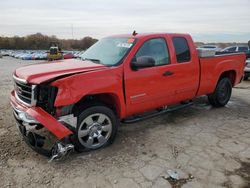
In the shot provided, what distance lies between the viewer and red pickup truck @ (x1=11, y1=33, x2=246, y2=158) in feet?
12.3

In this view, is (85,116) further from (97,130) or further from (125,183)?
(125,183)

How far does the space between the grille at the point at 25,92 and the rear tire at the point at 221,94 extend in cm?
473

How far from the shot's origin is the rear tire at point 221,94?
681cm

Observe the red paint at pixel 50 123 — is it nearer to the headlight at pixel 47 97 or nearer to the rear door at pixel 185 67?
the headlight at pixel 47 97

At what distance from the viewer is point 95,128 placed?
4.20 metres

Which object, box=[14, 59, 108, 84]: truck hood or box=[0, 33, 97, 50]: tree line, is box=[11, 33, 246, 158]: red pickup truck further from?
box=[0, 33, 97, 50]: tree line

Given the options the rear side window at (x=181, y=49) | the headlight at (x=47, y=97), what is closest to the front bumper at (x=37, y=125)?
the headlight at (x=47, y=97)

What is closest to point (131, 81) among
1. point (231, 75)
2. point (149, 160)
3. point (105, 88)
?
point (105, 88)

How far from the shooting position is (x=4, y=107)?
682 cm

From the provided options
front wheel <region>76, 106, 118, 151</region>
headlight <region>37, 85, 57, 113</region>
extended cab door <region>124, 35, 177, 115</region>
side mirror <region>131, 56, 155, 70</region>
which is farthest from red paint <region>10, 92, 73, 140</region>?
side mirror <region>131, 56, 155, 70</region>

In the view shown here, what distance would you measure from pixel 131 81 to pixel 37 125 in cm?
170

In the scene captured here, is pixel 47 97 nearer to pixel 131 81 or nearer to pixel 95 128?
pixel 95 128

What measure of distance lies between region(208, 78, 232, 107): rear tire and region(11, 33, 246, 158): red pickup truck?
A: 2.92ft

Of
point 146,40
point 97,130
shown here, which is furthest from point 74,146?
point 146,40
